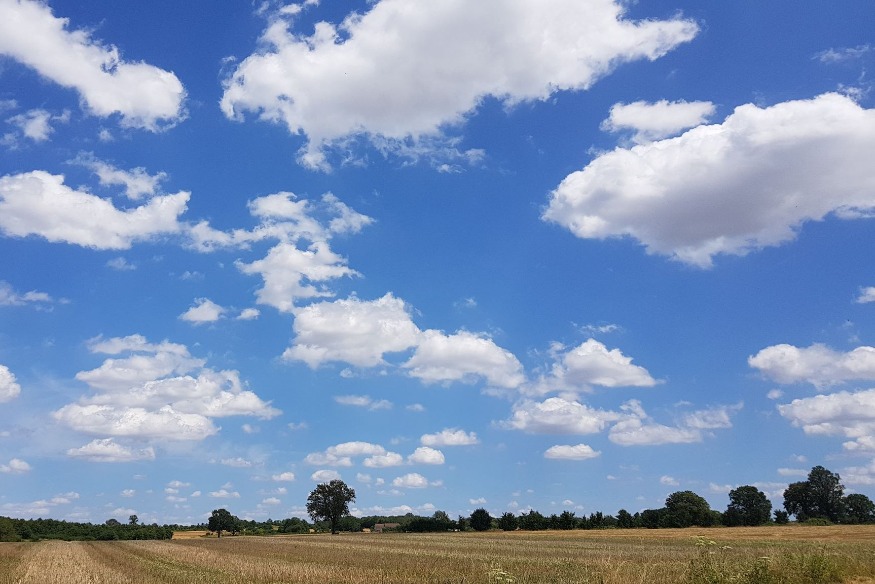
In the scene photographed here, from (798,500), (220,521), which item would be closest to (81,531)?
(220,521)

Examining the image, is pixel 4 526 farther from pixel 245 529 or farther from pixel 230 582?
pixel 230 582

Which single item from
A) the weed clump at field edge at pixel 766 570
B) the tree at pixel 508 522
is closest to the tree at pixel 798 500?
the tree at pixel 508 522

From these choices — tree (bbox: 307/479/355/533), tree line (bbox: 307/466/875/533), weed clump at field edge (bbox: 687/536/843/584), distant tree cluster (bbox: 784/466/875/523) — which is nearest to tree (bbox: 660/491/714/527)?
tree line (bbox: 307/466/875/533)

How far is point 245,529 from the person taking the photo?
17388 cm

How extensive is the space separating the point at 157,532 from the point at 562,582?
143 meters

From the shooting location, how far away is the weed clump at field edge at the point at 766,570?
19.0 meters

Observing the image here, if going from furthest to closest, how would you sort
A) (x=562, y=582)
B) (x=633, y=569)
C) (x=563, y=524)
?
(x=563, y=524) < (x=633, y=569) < (x=562, y=582)

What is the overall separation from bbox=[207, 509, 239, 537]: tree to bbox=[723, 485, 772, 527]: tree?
11498 cm

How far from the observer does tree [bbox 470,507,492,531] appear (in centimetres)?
13112

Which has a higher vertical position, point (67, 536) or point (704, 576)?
point (704, 576)

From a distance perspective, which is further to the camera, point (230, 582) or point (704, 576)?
point (230, 582)

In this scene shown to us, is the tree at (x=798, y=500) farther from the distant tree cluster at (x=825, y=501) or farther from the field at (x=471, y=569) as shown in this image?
the field at (x=471, y=569)

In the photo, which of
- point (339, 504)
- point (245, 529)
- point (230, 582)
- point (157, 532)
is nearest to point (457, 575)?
point (230, 582)

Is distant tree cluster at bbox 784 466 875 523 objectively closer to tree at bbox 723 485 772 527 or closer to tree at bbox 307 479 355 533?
tree at bbox 723 485 772 527
